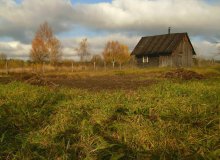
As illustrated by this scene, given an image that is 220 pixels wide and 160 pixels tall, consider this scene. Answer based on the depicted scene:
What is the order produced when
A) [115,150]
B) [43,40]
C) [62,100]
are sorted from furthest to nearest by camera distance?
[43,40] → [62,100] → [115,150]

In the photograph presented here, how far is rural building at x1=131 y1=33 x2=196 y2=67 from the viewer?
146 ft

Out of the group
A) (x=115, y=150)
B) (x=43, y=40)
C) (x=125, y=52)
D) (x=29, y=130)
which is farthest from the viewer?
(x=125, y=52)

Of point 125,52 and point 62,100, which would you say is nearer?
point 62,100

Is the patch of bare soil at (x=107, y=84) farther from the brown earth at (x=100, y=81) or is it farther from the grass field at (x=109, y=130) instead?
the grass field at (x=109, y=130)

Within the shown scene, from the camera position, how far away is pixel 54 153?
345 centimetres

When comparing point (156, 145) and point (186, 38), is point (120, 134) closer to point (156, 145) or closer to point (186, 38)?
point (156, 145)

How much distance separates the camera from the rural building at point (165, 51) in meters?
44.5

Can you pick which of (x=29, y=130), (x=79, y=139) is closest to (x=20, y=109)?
(x=29, y=130)

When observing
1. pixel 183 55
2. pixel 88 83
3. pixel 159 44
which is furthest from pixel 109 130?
pixel 183 55

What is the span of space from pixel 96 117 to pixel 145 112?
76 centimetres

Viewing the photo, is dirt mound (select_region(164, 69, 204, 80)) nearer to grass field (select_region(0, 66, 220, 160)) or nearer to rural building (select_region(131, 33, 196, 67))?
grass field (select_region(0, 66, 220, 160))

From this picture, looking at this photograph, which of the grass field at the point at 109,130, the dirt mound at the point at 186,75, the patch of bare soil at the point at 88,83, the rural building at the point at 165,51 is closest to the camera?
the grass field at the point at 109,130

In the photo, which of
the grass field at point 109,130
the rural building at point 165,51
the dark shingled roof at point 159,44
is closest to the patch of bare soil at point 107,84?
the grass field at point 109,130

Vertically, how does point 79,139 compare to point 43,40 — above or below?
below
